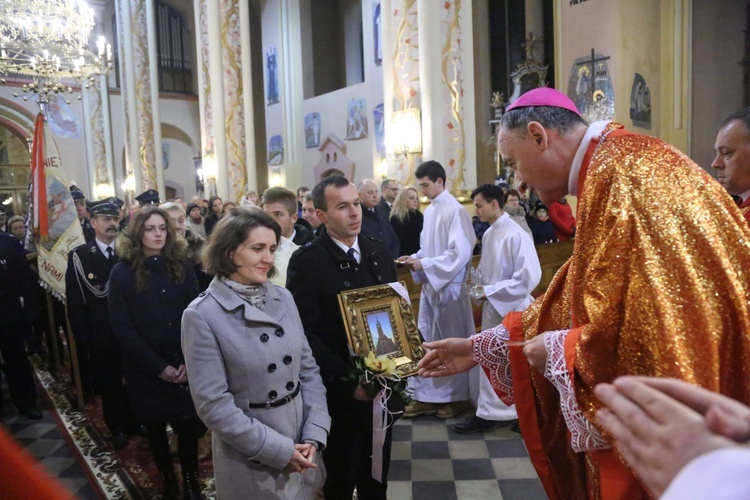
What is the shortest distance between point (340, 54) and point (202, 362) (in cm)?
1713

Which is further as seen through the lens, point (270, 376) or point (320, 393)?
point (320, 393)

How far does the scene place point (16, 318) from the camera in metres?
4.79

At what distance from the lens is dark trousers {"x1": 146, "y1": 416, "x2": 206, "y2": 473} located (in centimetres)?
317

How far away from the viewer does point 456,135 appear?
285 inches

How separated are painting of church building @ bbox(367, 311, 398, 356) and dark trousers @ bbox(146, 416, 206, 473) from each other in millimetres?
1428

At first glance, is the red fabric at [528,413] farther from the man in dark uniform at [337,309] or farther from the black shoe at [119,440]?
the black shoe at [119,440]

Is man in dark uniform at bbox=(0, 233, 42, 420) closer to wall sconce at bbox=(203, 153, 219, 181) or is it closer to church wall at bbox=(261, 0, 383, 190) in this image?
wall sconce at bbox=(203, 153, 219, 181)

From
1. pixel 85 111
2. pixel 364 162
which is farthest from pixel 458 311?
pixel 85 111

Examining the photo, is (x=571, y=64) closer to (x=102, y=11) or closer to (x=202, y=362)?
(x=202, y=362)

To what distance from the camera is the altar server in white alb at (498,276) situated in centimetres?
405

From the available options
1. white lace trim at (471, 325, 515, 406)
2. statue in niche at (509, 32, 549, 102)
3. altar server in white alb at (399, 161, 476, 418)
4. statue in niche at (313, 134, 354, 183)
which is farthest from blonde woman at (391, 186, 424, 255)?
statue in niche at (313, 134, 354, 183)

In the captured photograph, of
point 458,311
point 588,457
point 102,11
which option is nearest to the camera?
point 588,457

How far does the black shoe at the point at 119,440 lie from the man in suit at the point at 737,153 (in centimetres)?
426

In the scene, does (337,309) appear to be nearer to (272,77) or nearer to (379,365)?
(379,365)
